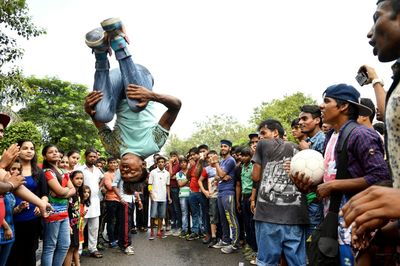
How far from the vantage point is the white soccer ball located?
318cm

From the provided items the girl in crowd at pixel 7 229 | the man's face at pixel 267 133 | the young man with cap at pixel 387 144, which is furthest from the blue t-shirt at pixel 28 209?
the young man with cap at pixel 387 144

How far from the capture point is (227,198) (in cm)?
778

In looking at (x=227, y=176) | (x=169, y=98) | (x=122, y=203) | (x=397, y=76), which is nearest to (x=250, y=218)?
Answer: (x=227, y=176)

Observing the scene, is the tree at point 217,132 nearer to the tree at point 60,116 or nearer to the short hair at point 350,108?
the tree at point 60,116

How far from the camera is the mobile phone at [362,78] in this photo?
2924 millimetres

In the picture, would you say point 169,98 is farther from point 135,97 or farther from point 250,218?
point 250,218

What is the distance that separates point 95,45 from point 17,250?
2.97m

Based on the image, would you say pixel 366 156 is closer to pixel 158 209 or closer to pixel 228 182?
pixel 228 182

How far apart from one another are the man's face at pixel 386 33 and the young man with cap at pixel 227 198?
6310 mm

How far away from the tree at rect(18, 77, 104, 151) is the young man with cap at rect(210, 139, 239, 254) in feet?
84.8

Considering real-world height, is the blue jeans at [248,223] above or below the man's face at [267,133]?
below

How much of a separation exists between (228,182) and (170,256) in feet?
5.89

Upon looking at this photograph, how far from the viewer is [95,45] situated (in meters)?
3.49

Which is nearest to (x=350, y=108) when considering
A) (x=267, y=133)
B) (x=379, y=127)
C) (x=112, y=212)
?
(x=379, y=127)
